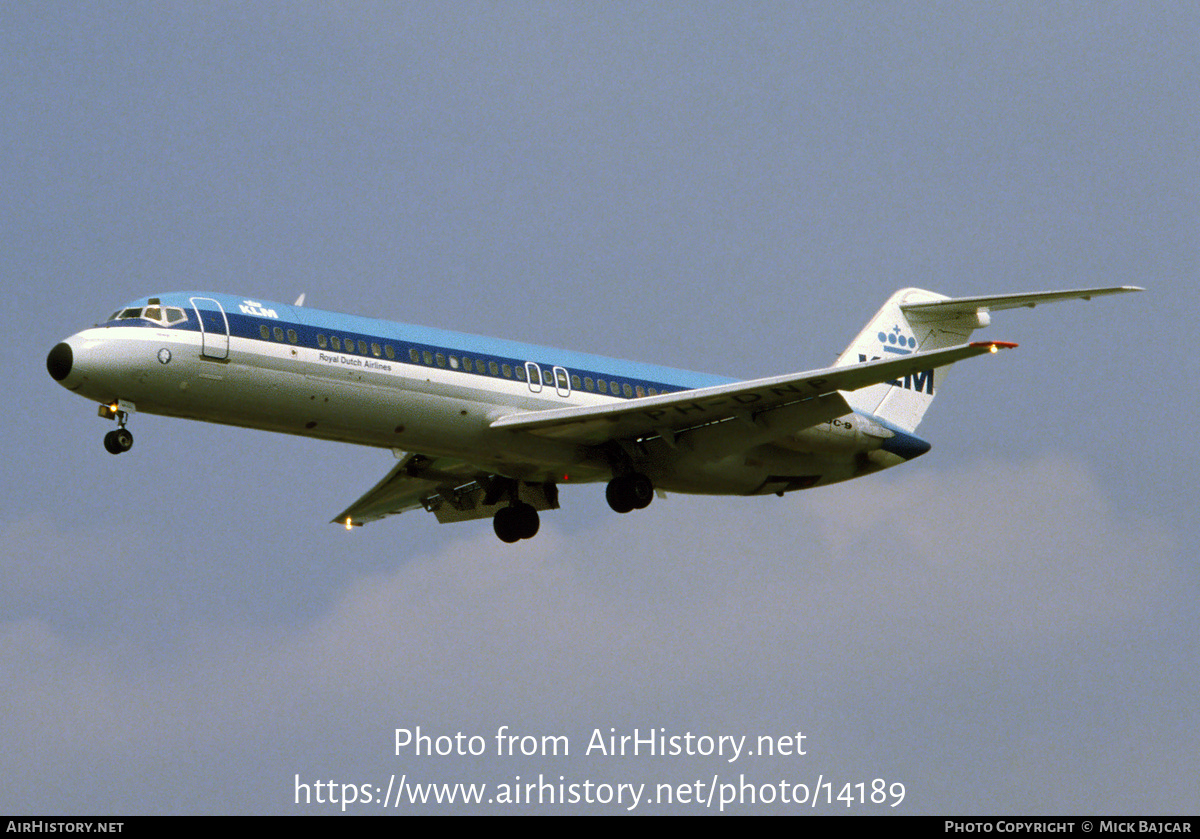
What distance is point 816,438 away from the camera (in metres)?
35.2

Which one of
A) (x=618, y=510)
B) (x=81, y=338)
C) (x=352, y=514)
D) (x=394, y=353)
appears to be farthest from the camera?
(x=352, y=514)

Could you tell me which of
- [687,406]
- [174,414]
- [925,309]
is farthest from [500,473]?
[925,309]

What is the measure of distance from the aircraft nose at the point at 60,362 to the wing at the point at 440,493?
26.6 feet

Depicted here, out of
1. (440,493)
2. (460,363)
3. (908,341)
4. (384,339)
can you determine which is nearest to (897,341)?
(908,341)

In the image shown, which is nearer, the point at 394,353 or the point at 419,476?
the point at 394,353

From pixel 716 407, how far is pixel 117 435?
34.0ft

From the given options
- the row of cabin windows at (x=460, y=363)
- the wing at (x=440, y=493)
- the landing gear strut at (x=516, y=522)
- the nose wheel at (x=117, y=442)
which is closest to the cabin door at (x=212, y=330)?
the row of cabin windows at (x=460, y=363)

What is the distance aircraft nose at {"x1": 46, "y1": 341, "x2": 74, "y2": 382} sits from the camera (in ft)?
94.1

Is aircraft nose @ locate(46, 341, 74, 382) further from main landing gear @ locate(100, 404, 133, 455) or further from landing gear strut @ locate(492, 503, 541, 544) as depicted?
landing gear strut @ locate(492, 503, 541, 544)

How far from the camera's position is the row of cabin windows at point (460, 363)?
3017 cm

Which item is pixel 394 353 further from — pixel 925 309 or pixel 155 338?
pixel 925 309

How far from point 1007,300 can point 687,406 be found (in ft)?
21.5

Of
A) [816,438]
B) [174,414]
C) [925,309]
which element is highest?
[925,309]

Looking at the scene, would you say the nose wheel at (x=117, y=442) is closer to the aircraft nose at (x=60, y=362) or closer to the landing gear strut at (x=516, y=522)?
the aircraft nose at (x=60, y=362)
